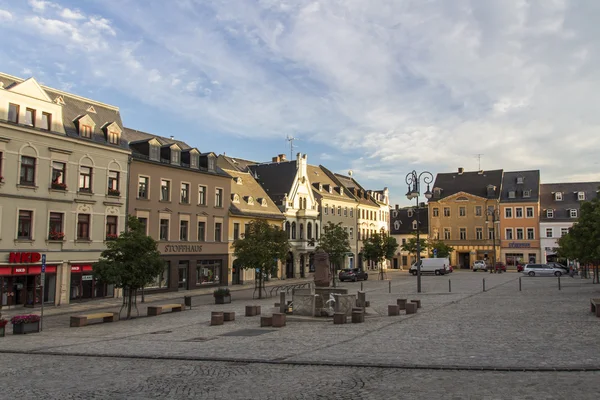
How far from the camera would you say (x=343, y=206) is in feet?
235

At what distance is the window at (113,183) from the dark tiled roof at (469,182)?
61.3 meters

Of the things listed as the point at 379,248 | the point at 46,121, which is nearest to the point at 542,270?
the point at 379,248

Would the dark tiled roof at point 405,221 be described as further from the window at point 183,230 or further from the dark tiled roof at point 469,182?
the window at point 183,230

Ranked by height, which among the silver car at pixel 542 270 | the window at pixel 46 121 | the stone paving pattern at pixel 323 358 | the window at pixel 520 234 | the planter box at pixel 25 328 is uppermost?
the window at pixel 46 121

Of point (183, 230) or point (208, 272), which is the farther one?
point (208, 272)

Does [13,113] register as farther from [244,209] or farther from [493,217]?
[493,217]

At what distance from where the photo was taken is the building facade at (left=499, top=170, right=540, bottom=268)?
3093 inches

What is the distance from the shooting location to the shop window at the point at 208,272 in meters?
44.7

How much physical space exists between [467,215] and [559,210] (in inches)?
522

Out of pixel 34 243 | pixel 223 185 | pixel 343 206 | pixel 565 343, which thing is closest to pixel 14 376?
pixel 565 343

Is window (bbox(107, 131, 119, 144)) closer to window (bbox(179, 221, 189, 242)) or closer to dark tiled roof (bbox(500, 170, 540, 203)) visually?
window (bbox(179, 221, 189, 242))

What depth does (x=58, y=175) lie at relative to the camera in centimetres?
3278

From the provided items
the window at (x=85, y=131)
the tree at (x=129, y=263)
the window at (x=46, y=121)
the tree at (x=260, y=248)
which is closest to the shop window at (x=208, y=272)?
the tree at (x=260, y=248)

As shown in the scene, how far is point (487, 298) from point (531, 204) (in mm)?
54539
